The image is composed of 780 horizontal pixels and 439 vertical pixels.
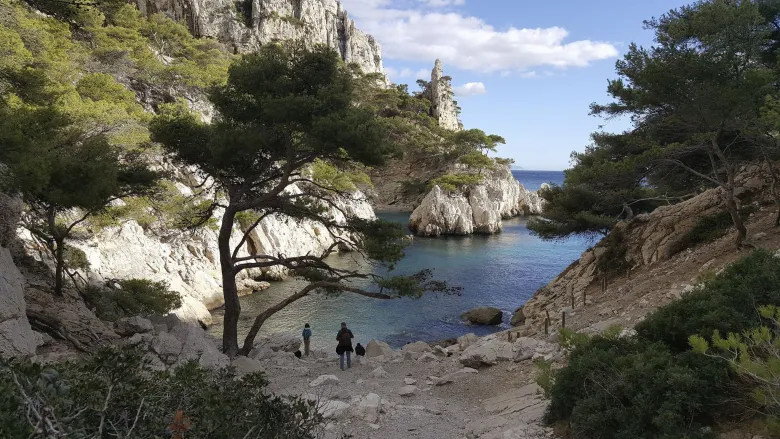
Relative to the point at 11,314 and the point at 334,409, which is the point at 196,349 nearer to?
the point at 334,409

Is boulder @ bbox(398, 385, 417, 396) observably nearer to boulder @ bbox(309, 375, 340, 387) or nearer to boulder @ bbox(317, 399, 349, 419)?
boulder @ bbox(309, 375, 340, 387)

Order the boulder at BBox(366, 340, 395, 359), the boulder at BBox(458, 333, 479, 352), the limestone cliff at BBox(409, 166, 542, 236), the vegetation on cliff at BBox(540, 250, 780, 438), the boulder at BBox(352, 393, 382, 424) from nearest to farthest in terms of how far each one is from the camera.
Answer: the vegetation on cliff at BBox(540, 250, 780, 438), the boulder at BBox(352, 393, 382, 424), the boulder at BBox(366, 340, 395, 359), the boulder at BBox(458, 333, 479, 352), the limestone cliff at BBox(409, 166, 542, 236)

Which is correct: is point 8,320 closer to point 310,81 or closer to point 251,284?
point 310,81

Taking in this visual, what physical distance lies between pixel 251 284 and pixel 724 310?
73.9 ft

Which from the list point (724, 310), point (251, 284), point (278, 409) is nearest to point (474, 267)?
point (251, 284)

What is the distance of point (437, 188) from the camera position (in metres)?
46.2

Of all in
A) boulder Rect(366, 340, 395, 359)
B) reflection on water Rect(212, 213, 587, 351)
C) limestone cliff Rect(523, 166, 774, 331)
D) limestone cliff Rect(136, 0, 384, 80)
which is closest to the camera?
limestone cliff Rect(523, 166, 774, 331)

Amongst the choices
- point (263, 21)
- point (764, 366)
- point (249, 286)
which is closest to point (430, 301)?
point (249, 286)

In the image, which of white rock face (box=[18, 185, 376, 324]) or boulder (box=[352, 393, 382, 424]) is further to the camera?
white rock face (box=[18, 185, 376, 324])

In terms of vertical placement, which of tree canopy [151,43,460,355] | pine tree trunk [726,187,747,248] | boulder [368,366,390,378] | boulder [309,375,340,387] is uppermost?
tree canopy [151,43,460,355]

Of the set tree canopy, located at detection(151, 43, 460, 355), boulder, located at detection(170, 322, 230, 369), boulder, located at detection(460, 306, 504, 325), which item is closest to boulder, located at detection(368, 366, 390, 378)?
tree canopy, located at detection(151, 43, 460, 355)

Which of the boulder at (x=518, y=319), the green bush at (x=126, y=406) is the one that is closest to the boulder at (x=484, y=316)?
→ the boulder at (x=518, y=319)

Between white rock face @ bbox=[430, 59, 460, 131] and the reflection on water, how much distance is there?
128 feet

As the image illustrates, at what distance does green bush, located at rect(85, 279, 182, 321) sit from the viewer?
39.2 ft
